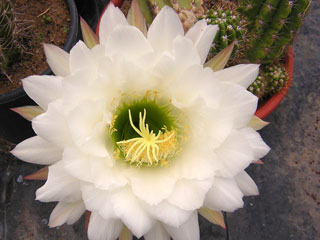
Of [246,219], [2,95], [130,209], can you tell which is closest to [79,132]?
[130,209]

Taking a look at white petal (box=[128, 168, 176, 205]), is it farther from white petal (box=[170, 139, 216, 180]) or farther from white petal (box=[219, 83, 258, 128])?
white petal (box=[219, 83, 258, 128])

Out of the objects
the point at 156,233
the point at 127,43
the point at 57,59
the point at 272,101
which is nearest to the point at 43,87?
the point at 57,59

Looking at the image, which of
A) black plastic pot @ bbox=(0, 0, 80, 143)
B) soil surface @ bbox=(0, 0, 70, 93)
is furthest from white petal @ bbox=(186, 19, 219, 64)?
soil surface @ bbox=(0, 0, 70, 93)

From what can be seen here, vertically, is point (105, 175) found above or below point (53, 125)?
below

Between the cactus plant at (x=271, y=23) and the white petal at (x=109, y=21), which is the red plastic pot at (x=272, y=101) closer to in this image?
the cactus plant at (x=271, y=23)

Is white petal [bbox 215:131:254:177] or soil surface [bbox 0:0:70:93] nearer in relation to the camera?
white petal [bbox 215:131:254:177]

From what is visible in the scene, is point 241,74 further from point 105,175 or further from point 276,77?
point 276,77

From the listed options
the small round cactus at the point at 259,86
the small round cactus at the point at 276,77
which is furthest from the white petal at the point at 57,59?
the small round cactus at the point at 276,77
